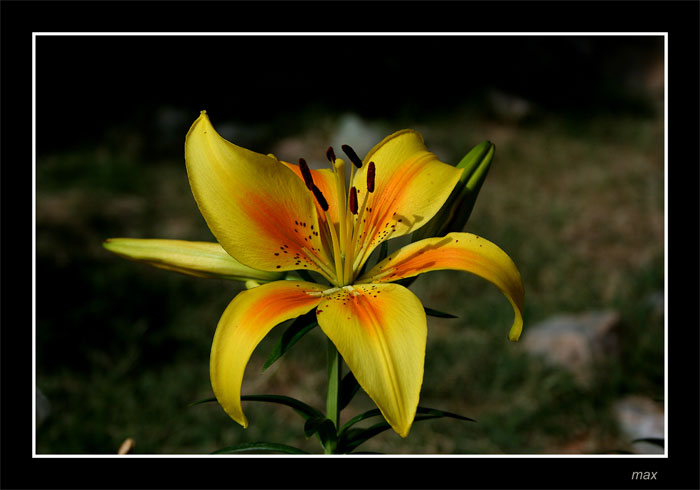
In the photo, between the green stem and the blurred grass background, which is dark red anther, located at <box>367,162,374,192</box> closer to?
the green stem

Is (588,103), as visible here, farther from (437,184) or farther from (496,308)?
(437,184)

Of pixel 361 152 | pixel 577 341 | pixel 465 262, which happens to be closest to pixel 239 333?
pixel 465 262

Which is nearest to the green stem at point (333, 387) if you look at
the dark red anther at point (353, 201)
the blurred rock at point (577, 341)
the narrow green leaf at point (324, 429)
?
the narrow green leaf at point (324, 429)

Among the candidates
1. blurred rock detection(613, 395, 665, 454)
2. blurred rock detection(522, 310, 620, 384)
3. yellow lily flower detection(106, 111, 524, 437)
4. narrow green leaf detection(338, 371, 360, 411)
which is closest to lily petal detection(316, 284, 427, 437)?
yellow lily flower detection(106, 111, 524, 437)

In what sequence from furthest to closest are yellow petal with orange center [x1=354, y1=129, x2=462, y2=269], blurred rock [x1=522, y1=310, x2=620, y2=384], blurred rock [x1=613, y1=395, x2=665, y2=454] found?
1. blurred rock [x1=522, y1=310, x2=620, y2=384]
2. blurred rock [x1=613, y1=395, x2=665, y2=454]
3. yellow petal with orange center [x1=354, y1=129, x2=462, y2=269]

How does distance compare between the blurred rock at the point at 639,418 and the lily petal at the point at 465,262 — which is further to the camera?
the blurred rock at the point at 639,418

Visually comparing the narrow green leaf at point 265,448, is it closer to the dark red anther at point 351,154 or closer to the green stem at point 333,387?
the green stem at point 333,387

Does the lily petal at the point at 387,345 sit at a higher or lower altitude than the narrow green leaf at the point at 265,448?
higher

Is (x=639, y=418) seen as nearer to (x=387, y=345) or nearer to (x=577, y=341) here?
(x=577, y=341)

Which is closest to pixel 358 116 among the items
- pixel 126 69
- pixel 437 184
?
pixel 126 69
